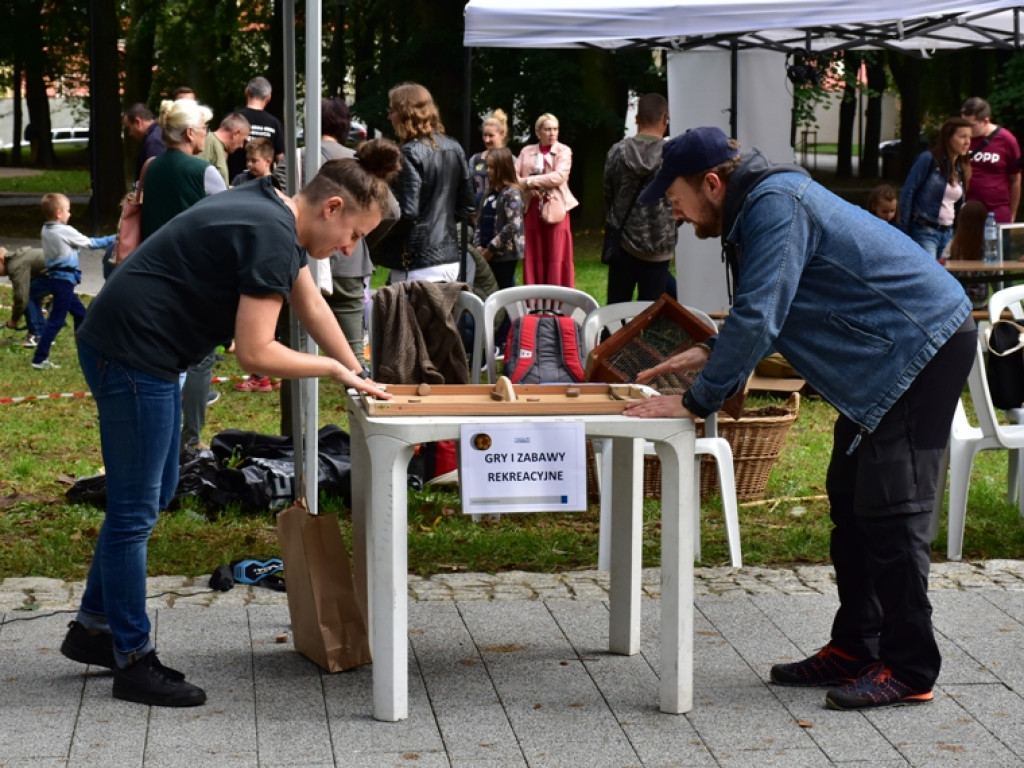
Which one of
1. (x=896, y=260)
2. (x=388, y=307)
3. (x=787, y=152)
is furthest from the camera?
(x=787, y=152)

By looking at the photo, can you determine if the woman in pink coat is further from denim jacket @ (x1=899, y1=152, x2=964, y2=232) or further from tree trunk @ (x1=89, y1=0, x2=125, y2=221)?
tree trunk @ (x1=89, y1=0, x2=125, y2=221)

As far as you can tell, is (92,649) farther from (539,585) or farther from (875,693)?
(875,693)

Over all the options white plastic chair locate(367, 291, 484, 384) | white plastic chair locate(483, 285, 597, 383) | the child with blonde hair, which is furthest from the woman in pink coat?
white plastic chair locate(367, 291, 484, 384)

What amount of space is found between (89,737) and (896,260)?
254 cm

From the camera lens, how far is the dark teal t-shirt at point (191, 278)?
163 inches

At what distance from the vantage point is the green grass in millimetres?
6188

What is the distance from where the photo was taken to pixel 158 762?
399 centimetres

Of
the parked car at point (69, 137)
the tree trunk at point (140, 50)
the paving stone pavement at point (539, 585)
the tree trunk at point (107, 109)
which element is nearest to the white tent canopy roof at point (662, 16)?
the paving stone pavement at point (539, 585)

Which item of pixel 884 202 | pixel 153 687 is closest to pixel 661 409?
pixel 153 687

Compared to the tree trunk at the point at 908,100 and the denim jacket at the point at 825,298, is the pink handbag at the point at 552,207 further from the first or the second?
the tree trunk at the point at 908,100

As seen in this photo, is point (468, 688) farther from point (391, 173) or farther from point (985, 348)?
point (985, 348)

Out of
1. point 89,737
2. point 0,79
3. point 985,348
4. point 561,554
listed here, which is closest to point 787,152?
point 985,348

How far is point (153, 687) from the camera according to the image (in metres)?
4.42

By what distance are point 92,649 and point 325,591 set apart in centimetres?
71
